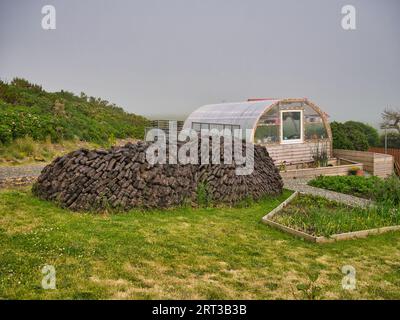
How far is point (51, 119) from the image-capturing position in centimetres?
2342

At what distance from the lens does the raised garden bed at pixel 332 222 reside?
992 cm

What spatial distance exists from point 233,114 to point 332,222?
13.5 m

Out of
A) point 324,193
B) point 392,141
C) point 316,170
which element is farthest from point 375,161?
point 392,141

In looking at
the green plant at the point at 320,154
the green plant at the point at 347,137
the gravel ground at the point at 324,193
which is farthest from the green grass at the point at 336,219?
the green plant at the point at 347,137

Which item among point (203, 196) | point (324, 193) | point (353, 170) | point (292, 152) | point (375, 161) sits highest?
point (292, 152)

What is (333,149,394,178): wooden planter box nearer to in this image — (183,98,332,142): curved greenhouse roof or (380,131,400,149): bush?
(183,98,332,142): curved greenhouse roof

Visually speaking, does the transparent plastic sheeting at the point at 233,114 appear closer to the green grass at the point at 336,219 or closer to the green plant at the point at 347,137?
the green plant at the point at 347,137

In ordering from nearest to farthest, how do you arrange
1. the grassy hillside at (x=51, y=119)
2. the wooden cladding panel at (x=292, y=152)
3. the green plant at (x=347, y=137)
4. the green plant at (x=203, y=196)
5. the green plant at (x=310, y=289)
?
the green plant at (x=310, y=289), the green plant at (x=203, y=196), the grassy hillside at (x=51, y=119), the wooden cladding panel at (x=292, y=152), the green plant at (x=347, y=137)

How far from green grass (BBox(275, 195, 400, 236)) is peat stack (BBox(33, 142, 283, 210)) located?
220 centimetres

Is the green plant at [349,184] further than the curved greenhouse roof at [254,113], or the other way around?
the curved greenhouse roof at [254,113]

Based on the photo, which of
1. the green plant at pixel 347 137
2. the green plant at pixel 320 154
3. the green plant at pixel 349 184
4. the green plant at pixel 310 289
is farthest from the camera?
the green plant at pixel 347 137

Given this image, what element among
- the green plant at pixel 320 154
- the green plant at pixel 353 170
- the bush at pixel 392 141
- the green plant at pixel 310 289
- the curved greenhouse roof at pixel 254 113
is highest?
the curved greenhouse roof at pixel 254 113

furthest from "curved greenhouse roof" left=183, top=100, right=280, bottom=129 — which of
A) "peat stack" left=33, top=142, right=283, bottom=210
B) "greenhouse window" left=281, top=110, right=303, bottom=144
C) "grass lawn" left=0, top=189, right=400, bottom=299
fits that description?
"grass lawn" left=0, top=189, right=400, bottom=299

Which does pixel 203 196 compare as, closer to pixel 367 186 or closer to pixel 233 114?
pixel 367 186
